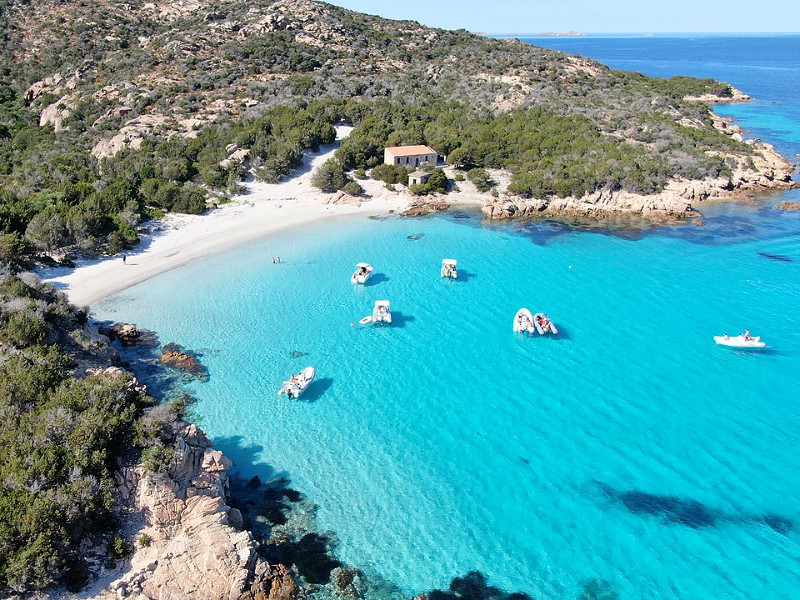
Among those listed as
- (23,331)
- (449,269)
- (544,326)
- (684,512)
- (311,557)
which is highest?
(23,331)

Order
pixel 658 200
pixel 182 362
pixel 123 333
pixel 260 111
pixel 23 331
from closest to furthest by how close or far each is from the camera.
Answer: pixel 23 331 → pixel 182 362 → pixel 123 333 → pixel 658 200 → pixel 260 111

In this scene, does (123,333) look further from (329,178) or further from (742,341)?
(742,341)

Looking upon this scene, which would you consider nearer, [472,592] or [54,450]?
[54,450]

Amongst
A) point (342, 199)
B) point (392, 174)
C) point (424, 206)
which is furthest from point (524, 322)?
point (392, 174)

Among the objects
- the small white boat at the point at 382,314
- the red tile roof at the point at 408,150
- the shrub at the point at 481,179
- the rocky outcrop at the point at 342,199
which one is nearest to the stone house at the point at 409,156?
the red tile roof at the point at 408,150

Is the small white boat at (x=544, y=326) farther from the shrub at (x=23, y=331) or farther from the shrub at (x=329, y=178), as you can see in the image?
the shrub at (x=329, y=178)

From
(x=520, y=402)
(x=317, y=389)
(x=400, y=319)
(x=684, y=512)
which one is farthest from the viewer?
(x=400, y=319)

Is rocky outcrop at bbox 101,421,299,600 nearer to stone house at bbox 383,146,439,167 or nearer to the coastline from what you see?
the coastline
